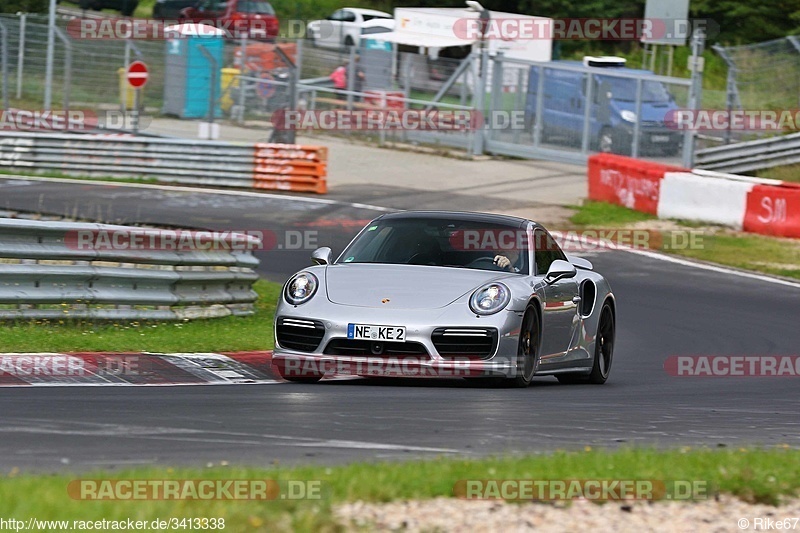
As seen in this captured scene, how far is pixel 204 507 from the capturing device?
4.93m

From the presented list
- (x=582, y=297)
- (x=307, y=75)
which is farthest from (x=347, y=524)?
(x=307, y=75)

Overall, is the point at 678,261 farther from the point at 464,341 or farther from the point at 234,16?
the point at 234,16

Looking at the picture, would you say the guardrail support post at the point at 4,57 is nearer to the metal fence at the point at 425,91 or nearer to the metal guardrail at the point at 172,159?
the metal fence at the point at 425,91

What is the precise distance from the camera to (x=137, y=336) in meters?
11.5

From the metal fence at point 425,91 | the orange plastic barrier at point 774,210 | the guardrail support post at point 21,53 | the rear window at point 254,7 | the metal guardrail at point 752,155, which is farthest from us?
the rear window at point 254,7

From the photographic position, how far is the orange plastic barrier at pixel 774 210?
21.5m

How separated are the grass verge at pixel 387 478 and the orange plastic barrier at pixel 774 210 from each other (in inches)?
597

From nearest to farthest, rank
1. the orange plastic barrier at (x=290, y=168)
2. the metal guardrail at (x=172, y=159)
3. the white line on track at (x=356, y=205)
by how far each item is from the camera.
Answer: the white line on track at (x=356, y=205)
the orange plastic barrier at (x=290, y=168)
the metal guardrail at (x=172, y=159)

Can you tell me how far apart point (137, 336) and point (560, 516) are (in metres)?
6.75

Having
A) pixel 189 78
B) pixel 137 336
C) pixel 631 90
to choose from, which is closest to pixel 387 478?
pixel 137 336

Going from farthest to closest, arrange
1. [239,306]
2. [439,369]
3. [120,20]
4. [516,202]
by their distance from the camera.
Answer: [120,20]
[516,202]
[239,306]
[439,369]

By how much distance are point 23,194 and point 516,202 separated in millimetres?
8626

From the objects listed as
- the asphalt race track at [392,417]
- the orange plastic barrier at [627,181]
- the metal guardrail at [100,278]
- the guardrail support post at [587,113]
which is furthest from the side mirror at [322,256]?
the guardrail support post at [587,113]

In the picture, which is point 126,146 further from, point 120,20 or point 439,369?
point 439,369
